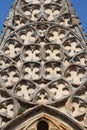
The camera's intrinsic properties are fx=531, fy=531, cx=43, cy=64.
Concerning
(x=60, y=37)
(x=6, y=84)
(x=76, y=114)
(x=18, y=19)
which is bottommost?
(x=76, y=114)

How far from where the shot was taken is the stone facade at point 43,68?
35.4ft

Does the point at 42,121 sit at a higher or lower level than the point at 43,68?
lower

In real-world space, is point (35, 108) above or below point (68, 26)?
below

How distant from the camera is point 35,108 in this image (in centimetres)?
1087

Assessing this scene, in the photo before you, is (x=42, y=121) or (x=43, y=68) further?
(x=43, y=68)

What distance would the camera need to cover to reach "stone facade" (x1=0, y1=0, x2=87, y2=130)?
A: 35.4 feet

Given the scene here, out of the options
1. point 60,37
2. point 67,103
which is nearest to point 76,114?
point 67,103

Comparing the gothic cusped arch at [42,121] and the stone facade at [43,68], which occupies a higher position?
the stone facade at [43,68]

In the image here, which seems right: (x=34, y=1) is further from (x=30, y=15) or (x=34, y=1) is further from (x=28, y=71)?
(x=28, y=71)

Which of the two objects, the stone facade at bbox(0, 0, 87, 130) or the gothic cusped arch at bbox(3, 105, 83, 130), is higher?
the stone facade at bbox(0, 0, 87, 130)

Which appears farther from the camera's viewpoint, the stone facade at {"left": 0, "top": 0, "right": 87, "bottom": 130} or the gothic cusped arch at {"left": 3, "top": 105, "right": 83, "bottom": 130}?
the stone facade at {"left": 0, "top": 0, "right": 87, "bottom": 130}

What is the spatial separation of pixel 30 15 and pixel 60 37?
3.55 ft

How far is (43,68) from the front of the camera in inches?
457

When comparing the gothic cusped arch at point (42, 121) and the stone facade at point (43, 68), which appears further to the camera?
the stone facade at point (43, 68)
